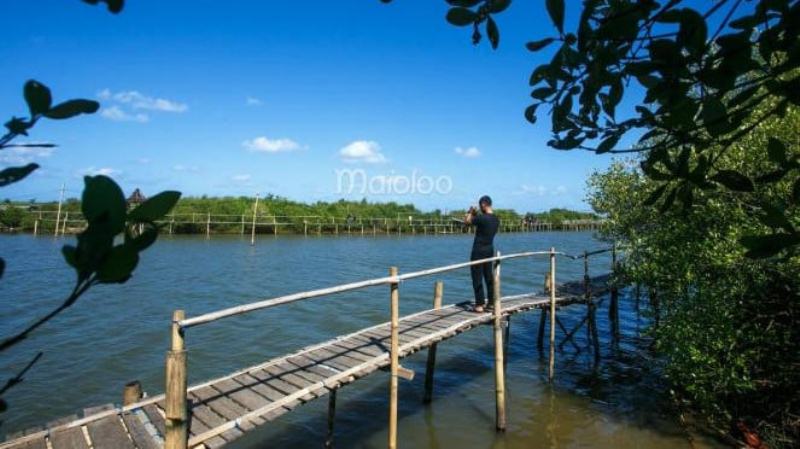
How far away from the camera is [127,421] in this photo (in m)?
4.79

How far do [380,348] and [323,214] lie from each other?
145 feet

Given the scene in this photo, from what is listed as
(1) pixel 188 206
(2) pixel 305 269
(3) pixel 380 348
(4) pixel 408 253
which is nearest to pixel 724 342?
(3) pixel 380 348

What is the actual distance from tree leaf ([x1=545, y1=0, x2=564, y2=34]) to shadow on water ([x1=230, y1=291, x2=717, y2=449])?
7092 mm

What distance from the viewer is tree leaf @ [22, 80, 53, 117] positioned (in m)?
0.79

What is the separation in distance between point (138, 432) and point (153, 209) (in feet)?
15.3

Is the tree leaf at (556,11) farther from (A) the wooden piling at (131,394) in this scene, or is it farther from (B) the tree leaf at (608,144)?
(A) the wooden piling at (131,394)

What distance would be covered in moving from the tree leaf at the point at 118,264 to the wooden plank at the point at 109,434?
4.45 meters

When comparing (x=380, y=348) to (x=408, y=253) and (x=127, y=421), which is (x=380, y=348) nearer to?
(x=127, y=421)

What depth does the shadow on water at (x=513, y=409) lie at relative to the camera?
758 centimetres

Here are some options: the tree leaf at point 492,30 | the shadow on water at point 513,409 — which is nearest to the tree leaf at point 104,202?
the tree leaf at point 492,30

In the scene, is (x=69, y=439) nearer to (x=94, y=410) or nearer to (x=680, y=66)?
(x=94, y=410)

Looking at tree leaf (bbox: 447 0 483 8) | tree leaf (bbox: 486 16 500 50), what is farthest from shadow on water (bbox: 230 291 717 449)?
tree leaf (bbox: 447 0 483 8)

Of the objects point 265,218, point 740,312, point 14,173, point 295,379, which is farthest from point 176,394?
point 265,218

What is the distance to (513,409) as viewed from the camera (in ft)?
29.0
